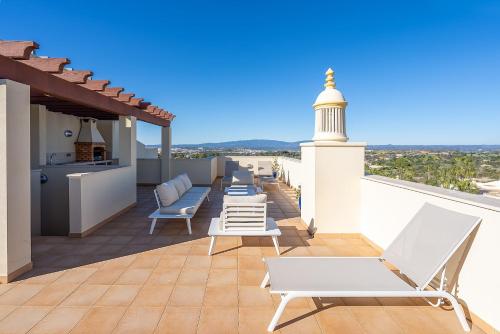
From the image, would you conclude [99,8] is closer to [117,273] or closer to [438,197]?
[117,273]

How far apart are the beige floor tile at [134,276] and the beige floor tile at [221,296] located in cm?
80

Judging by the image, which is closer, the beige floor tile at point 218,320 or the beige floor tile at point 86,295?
the beige floor tile at point 218,320

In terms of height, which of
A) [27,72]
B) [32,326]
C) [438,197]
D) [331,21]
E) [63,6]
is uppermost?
[331,21]

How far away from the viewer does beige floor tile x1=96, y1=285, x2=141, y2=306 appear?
9.22 feet

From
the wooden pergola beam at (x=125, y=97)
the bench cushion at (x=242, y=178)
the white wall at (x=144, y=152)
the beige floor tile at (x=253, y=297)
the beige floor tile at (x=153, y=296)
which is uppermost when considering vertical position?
the wooden pergola beam at (x=125, y=97)

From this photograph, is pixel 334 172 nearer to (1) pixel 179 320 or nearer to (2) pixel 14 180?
(1) pixel 179 320

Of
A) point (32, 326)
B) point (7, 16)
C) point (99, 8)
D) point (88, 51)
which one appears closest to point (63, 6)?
point (99, 8)

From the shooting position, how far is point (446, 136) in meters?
44.2

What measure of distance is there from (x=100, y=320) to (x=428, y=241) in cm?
296

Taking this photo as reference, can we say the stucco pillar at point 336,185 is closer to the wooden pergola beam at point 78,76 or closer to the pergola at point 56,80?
the wooden pergola beam at point 78,76

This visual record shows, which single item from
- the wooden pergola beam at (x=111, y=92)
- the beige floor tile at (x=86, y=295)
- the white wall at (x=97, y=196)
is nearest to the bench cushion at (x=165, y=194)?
the white wall at (x=97, y=196)

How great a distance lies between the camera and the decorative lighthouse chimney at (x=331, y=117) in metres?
5.12

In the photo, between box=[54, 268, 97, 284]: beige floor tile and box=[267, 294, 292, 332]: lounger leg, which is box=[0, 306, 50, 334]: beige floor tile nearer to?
box=[54, 268, 97, 284]: beige floor tile

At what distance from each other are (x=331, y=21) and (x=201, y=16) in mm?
6126
